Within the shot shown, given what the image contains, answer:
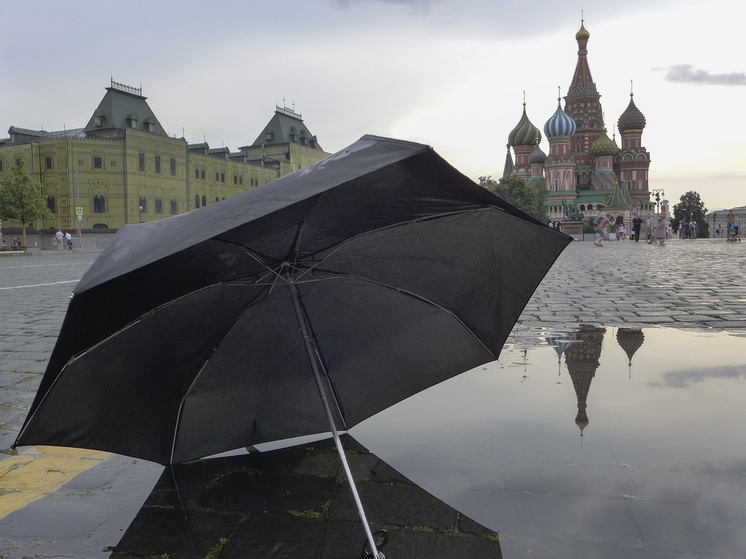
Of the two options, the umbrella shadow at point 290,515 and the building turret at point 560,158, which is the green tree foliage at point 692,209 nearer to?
the building turret at point 560,158

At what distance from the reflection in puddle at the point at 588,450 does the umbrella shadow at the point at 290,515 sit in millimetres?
138

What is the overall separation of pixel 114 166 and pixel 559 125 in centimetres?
5720

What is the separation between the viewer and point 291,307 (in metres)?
2.54

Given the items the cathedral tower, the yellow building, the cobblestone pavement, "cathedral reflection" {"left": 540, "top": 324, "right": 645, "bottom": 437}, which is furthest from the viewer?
the cathedral tower

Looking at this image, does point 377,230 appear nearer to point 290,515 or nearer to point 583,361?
point 290,515

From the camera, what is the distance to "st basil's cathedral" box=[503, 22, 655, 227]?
287 ft

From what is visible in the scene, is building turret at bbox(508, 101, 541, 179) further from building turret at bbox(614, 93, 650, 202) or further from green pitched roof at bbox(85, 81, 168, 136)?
green pitched roof at bbox(85, 81, 168, 136)

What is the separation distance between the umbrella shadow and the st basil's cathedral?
284 ft

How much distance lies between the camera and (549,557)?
2164 millimetres

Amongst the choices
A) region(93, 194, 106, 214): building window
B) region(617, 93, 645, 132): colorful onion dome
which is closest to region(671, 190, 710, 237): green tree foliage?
region(617, 93, 645, 132): colorful onion dome

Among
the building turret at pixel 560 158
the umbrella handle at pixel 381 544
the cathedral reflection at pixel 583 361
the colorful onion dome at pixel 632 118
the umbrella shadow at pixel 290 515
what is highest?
the colorful onion dome at pixel 632 118

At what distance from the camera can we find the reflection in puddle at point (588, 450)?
2.35 meters

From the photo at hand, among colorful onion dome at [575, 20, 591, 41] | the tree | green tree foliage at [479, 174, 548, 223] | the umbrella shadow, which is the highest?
colorful onion dome at [575, 20, 591, 41]

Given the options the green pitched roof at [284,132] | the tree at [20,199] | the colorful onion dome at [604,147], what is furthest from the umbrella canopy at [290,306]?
the colorful onion dome at [604,147]
